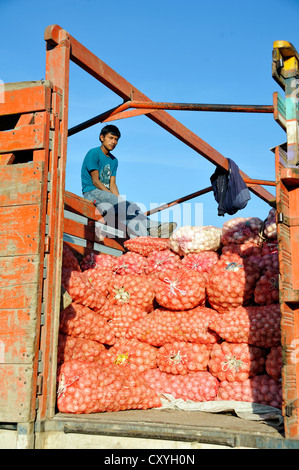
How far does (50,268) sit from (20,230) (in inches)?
16.5

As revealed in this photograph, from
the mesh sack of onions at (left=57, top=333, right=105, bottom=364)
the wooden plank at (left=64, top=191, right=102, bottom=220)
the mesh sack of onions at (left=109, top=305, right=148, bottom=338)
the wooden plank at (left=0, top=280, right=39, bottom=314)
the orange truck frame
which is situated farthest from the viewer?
the wooden plank at (left=64, top=191, right=102, bottom=220)

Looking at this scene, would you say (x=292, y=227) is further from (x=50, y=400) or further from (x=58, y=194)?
(x=50, y=400)

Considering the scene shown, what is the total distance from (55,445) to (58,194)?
211cm

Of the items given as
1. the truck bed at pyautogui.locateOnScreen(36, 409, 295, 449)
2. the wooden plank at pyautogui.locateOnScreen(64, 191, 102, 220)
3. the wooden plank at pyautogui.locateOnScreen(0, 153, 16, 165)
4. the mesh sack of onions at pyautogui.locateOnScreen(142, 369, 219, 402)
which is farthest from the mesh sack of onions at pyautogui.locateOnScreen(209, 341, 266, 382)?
the wooden plank at pyautogui.locateOnScreen(0, 153, 16, 165)

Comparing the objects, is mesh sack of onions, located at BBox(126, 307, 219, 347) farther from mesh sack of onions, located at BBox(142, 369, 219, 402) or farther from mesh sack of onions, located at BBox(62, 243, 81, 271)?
mesh sack of onions, located at BBox(62, 243, 81, 271)

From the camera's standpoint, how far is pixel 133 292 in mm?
5750

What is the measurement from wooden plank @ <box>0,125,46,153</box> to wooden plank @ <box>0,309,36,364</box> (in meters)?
1.46

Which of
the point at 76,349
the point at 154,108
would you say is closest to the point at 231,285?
the point at 76,349

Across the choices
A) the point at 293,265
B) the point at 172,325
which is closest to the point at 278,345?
the point at 172,325

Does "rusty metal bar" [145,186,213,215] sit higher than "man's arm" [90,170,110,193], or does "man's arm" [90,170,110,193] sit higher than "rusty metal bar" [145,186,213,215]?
"rusty metal bar" [145,186,213,215]

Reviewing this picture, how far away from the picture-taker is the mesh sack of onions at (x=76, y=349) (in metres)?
4.84

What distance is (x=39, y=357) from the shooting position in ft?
13.7

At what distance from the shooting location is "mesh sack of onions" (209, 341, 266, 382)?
16.1 feet

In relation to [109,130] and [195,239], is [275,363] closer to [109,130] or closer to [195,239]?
[195,239]
